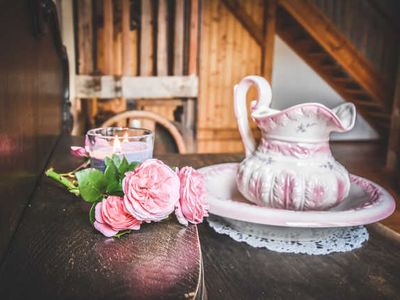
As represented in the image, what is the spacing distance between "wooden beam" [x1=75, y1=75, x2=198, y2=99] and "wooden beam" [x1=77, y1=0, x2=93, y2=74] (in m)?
0.12

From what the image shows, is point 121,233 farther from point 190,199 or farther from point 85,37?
point 85,37

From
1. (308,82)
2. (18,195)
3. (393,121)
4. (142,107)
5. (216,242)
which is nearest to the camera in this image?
(18,195)

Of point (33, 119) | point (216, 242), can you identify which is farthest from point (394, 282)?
point (33, 119)

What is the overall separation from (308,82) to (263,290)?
614 cm

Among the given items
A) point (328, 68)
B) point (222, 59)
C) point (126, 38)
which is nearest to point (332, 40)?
point (328, 68)

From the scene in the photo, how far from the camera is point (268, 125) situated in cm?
97

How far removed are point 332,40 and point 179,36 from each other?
2341mm

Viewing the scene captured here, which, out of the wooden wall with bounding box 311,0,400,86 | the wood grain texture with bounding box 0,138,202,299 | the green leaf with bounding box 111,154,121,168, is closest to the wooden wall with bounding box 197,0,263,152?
the wooden wall with bounding box 311,0,400,86

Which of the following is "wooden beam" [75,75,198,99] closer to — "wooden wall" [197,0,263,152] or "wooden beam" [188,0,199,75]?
"wooden beam" [188,0,199,75]

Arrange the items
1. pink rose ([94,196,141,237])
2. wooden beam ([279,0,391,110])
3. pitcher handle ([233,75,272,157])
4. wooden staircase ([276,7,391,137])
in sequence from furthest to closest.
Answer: wooden staircase ([276,7,391,137])
wooden beam ([279,0,391,110])
pitcher handle ([233,75,272,157])
pink rose ([94,196,141,237])

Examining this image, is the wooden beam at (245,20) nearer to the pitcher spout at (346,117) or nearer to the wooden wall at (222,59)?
the wooden wall at (222,59)

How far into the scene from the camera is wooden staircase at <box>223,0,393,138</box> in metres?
4.79

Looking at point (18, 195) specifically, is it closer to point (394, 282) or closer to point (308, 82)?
point (394, 282)

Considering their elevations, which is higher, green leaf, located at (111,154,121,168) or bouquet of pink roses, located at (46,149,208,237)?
green leaf, located at (111,154,121,168)
